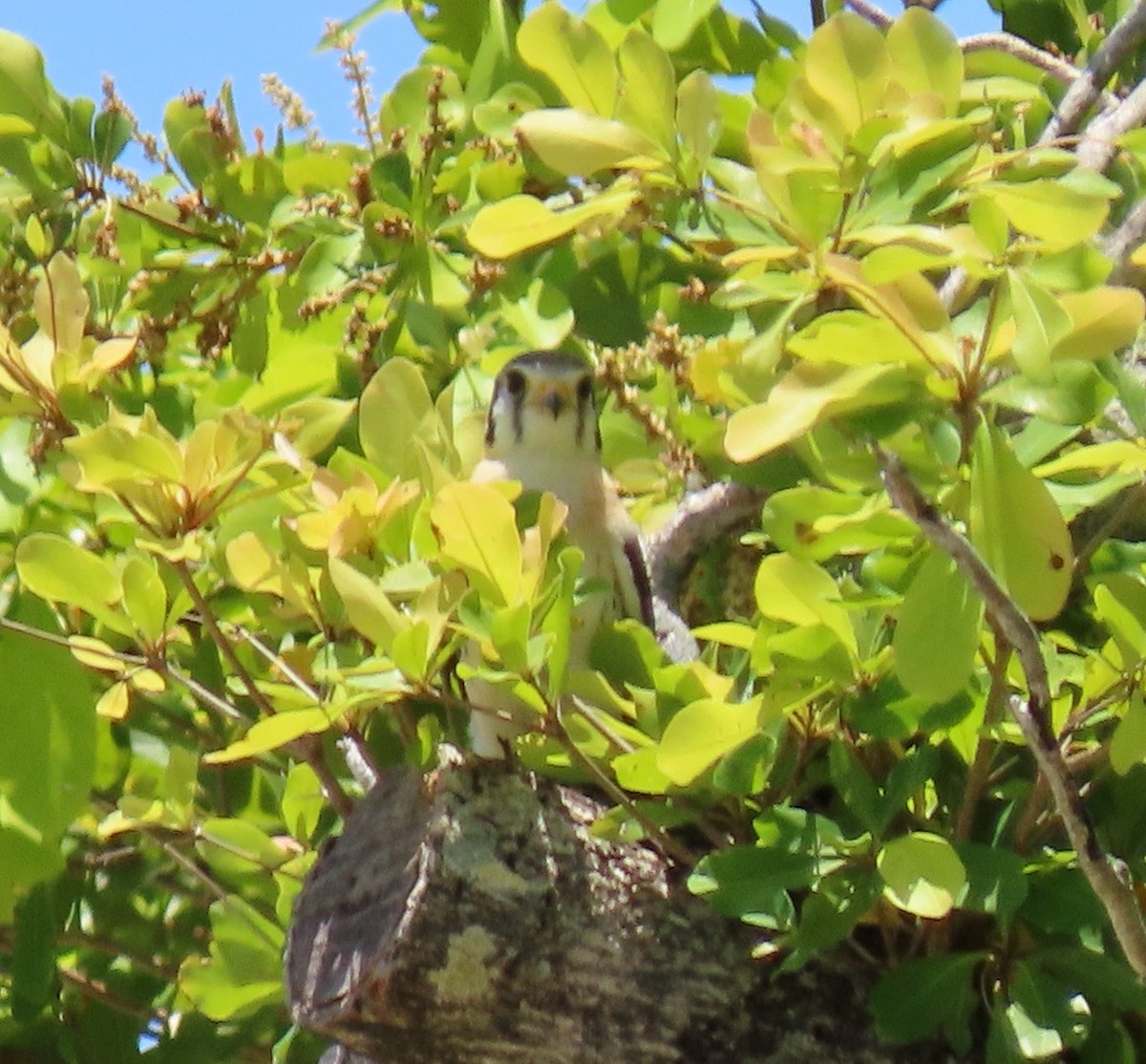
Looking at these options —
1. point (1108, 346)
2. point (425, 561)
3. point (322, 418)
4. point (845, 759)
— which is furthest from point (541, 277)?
point (1108, 346)

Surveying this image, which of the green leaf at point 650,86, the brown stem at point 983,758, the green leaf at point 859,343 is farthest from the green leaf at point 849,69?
the brown stem at point 983,758

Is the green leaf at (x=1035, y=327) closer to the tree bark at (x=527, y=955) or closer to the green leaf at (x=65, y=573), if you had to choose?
the tree bark at (x=527, y=955)

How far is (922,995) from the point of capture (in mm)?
1284

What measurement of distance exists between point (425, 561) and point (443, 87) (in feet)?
2.63

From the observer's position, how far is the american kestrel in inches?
80.7

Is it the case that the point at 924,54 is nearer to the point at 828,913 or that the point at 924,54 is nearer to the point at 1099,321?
the point at 1099,321

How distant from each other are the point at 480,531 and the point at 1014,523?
38 cm

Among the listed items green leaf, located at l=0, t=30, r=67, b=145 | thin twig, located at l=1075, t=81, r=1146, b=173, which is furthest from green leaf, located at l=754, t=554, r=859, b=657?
green leaf, located at l=0, t=30, r=67, b=145

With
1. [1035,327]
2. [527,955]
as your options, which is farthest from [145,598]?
[1035,327]

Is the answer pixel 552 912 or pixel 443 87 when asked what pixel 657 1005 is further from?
pixel 443 87

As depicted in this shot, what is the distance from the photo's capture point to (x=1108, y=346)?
103 centimetres

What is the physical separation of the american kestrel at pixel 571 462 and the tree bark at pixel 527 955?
0.59 metres

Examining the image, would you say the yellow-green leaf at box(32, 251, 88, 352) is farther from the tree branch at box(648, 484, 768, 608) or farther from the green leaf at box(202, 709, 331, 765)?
the tree branch at box(648, 484, 768, 608)

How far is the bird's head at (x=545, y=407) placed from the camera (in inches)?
84.7
